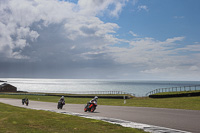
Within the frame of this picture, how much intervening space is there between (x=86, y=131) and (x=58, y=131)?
4.09 ft

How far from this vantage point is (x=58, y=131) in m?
9.59

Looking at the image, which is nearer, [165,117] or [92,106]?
[165,117]

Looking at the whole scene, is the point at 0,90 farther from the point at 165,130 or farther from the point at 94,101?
the point at 165,130

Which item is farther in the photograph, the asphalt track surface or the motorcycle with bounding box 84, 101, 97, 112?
the motorcycle with bounding box 84, 101, 97, 112

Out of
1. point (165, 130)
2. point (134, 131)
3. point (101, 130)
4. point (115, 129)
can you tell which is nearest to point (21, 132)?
point (101, 130)

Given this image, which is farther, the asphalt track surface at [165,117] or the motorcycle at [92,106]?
the motorcycle at [92,106]

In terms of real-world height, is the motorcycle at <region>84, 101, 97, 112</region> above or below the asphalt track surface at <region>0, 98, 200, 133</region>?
above

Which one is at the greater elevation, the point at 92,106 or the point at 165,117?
the point at 92,106

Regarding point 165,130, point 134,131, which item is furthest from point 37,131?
point 165,130

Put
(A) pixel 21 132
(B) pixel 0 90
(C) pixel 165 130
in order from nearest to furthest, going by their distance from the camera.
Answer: (A) pixel 21 132
(C) pixel 165 130
(B) pixel 0 90

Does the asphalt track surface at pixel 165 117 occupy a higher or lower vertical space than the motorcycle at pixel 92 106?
lower

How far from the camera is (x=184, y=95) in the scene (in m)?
35.7

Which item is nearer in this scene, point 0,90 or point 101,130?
point 101,130

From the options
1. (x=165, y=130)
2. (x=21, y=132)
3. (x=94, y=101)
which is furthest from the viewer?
(x=94, y=101)
